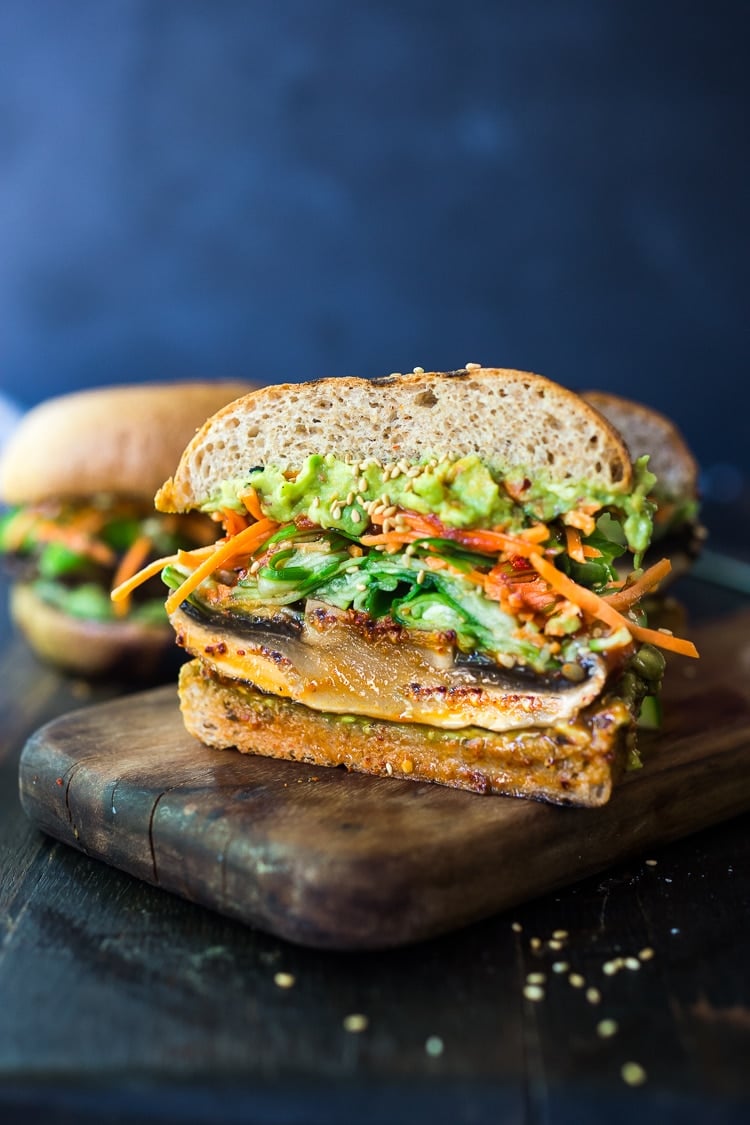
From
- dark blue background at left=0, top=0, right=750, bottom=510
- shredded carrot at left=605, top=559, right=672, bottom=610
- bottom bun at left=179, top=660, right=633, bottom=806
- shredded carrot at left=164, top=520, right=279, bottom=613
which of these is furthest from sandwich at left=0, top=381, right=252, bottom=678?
dark blue background at left=0, top=0, right=750, bottom=510

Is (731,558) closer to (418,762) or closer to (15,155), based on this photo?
(418,762)

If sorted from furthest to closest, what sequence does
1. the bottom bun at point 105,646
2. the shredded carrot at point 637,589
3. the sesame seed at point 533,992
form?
the bottom bun at point 105,646
the shredded carrot at point 637,589
the sesame seed at point 533,992

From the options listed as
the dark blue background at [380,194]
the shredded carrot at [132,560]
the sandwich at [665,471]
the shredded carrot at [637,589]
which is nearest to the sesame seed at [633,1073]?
the shredded carrot at [637,589]

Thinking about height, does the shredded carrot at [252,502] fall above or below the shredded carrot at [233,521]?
above

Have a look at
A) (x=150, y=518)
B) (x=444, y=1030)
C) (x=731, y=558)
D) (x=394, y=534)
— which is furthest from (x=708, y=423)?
(x=444, y=1030)

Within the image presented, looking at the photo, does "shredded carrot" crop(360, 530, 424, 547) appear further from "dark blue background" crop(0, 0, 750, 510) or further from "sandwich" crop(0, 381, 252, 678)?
"dark blue background" crop(0, 0, 750, 510)

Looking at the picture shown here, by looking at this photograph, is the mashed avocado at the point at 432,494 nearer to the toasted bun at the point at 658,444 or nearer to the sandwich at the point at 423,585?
the sandwich at the point at 423,585
